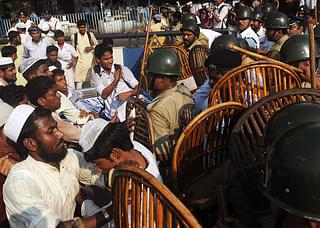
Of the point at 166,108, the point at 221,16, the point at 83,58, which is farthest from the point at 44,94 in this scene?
the point at 221,16

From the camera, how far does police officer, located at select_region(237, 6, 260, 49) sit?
253 inches

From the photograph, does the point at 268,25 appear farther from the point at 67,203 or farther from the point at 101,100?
the point at 67,203

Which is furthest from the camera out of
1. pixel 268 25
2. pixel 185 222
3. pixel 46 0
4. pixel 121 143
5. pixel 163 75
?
pixel 46 0

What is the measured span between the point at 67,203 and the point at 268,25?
15.3 feet

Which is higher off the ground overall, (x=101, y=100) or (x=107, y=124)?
(x=107, y=124)

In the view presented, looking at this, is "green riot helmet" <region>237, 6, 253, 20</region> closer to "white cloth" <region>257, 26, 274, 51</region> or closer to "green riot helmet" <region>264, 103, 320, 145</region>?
"white cloth" <region>257, 26, 274, 51</region>

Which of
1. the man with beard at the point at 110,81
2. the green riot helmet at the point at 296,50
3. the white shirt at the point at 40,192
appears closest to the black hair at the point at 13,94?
the man with beard at the point at 110,81

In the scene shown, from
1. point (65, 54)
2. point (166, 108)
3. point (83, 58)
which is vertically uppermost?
point (166, 108)

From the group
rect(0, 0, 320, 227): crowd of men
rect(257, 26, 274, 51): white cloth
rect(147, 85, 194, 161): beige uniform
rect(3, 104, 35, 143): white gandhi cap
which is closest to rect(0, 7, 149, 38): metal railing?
rect(257, 26, 274, 51): white cloth

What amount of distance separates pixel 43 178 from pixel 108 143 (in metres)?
0.39

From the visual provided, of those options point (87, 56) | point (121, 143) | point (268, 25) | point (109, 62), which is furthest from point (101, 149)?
point (87, 56)

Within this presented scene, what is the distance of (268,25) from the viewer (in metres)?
6.43

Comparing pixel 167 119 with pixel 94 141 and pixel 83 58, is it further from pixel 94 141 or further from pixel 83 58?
pixel 83 58

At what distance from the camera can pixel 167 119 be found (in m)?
3.38
